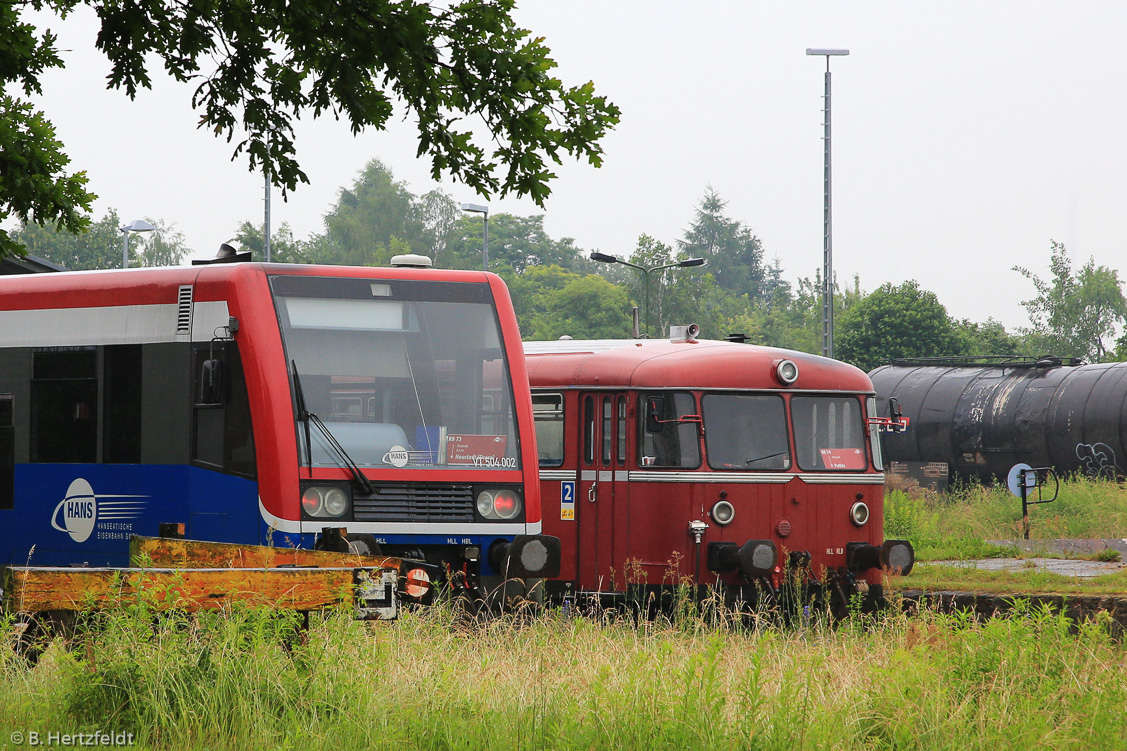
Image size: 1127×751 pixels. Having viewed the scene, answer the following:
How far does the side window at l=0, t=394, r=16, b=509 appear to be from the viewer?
37.9ft

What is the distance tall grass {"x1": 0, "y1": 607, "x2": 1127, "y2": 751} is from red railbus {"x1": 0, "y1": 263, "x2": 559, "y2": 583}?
91.4 inches

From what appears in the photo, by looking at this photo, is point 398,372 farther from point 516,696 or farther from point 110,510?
point 516,696

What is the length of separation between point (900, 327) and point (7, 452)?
42143 mm

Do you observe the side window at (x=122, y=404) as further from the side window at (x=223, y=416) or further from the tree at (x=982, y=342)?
the tree at (x=982, y=342)

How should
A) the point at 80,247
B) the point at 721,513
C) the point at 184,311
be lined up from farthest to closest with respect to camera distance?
the point at 80,247 → the point at 721,513 → the point at 184,311

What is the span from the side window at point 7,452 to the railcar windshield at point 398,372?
313cm

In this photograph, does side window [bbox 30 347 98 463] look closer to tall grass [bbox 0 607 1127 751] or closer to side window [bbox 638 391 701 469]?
tall grass [bbox 0 607 1127 751]

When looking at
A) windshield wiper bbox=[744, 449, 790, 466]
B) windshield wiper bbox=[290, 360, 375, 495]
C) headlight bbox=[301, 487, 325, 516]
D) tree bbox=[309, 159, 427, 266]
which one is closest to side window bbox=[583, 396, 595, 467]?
windshield wiper bbox=[744, 449, 790, 466]

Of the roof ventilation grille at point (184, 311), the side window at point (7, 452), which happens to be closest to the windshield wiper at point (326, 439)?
the roof ventilation grille at point (184, 311)

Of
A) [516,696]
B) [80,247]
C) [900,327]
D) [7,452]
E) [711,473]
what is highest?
[80,247]

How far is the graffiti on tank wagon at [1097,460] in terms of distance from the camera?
23734 mm

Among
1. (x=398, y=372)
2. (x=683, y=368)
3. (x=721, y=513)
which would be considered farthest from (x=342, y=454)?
(x=721, y=513)

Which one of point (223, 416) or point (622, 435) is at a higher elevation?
point (223, 416)

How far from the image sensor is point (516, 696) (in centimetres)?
694
